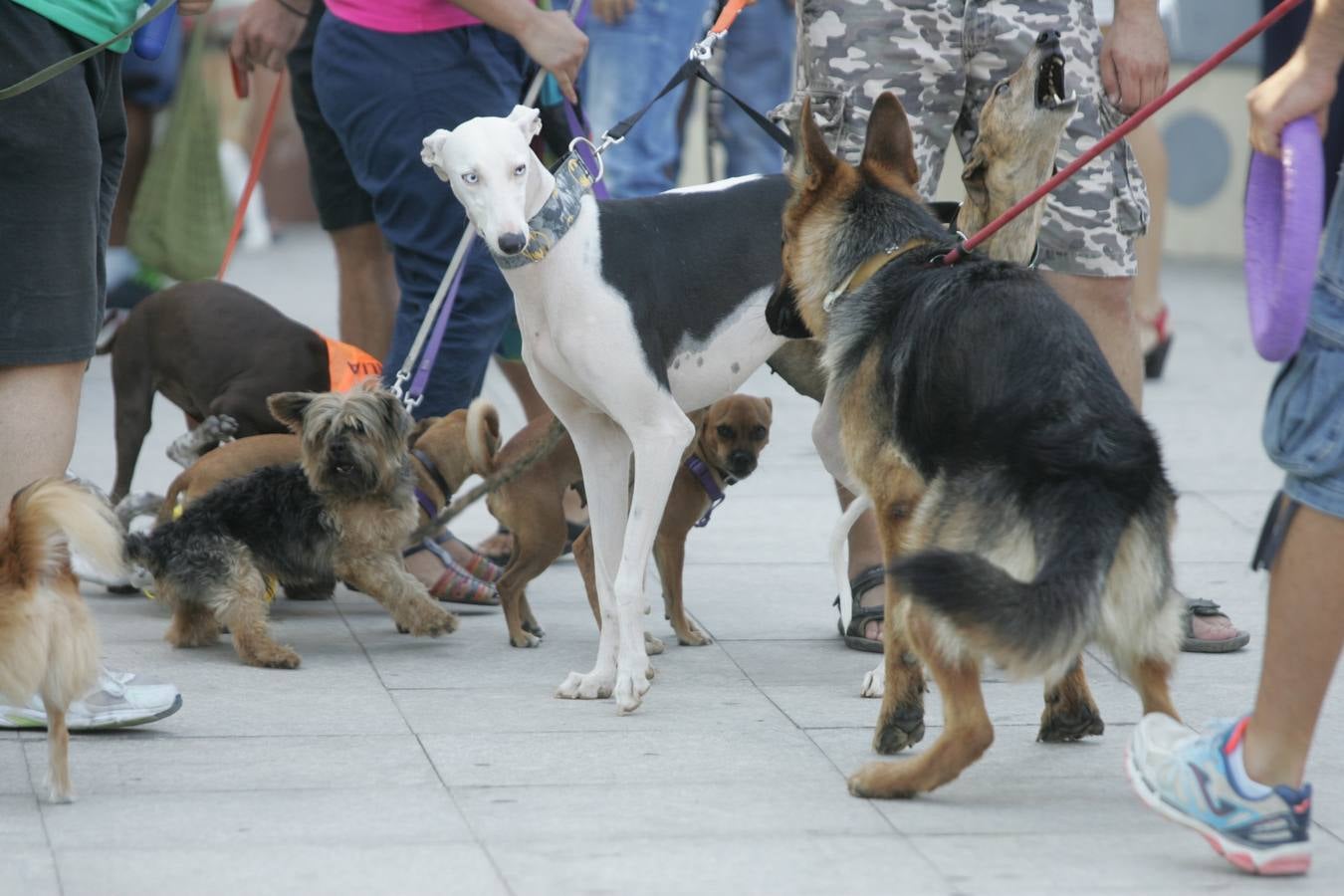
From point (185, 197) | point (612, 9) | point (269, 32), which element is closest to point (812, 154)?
point (269, 32)

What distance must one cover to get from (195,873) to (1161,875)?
1.77m

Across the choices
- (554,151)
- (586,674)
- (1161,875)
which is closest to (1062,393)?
(1161,875)

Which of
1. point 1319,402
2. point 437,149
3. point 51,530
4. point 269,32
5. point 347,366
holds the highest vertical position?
point 269,32

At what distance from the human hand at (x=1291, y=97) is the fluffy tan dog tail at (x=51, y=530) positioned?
232cm

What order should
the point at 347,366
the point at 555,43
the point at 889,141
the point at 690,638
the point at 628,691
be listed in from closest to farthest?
the point at 889,141
the point at 628,691
the point at 555,43
the point at 690,638
the point at 347,366

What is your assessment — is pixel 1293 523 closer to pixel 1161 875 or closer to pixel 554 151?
pixel 1161 875

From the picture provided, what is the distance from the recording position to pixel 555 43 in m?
4.97

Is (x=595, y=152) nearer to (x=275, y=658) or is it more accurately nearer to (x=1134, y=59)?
(x=1134, y=59)

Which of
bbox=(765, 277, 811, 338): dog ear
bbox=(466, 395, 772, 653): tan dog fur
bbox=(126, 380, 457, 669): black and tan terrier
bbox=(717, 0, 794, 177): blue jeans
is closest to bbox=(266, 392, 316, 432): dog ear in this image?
bbox=(126, 380, 457, 669): black and tan terrier

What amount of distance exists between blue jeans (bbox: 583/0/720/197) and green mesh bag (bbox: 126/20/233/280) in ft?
5.70

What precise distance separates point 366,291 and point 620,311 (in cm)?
270

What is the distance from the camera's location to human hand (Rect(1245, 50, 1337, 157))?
3221 millimetres

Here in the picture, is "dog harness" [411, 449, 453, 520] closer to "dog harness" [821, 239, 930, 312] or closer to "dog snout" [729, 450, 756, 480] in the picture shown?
"dog snout" [729, 450, 756, 480]

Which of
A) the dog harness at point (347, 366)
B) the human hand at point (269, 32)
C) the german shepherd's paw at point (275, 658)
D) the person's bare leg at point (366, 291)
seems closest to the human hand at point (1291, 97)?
the german shepherd's paw at point (275, 658)
